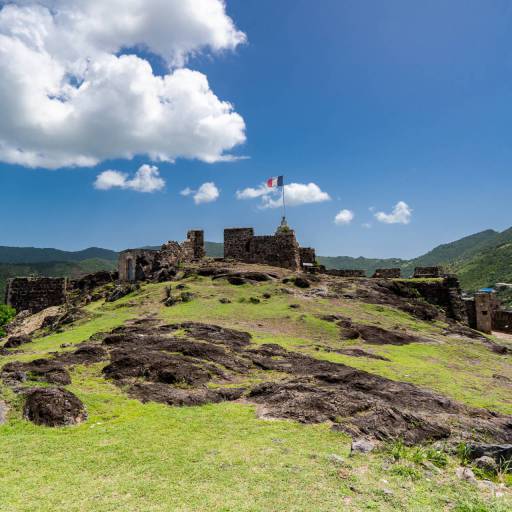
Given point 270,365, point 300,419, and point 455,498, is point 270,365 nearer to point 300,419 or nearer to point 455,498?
point 300,419

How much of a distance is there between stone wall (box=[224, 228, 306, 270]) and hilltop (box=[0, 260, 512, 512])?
19.1 meters

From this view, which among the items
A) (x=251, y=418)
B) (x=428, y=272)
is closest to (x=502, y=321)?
(x=428, y=272)

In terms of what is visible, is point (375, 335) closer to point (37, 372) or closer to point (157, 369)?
point (157, 369)

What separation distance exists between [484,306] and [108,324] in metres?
32.1

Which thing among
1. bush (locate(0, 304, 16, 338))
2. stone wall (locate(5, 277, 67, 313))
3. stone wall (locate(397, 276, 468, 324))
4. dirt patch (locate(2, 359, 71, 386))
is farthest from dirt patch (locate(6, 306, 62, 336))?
stone wall (locate(397, 276, 468, 324))

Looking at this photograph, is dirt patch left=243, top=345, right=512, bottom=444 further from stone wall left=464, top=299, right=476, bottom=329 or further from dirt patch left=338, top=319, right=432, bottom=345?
stone wall left=464, top=299, right=476, bottom=329

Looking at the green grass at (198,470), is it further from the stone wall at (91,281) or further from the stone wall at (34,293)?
the stone wall at (91,281)

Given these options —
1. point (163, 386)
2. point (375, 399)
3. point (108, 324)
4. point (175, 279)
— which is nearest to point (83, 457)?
point (163, 386)

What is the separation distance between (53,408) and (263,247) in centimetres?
3242

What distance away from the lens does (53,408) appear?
345 inches

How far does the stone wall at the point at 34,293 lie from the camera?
33.1 m

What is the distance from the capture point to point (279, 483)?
6383mm

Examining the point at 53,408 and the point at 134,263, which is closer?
the point at 53,408

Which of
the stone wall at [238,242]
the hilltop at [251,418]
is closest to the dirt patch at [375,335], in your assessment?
the hilltop at [251,418]
